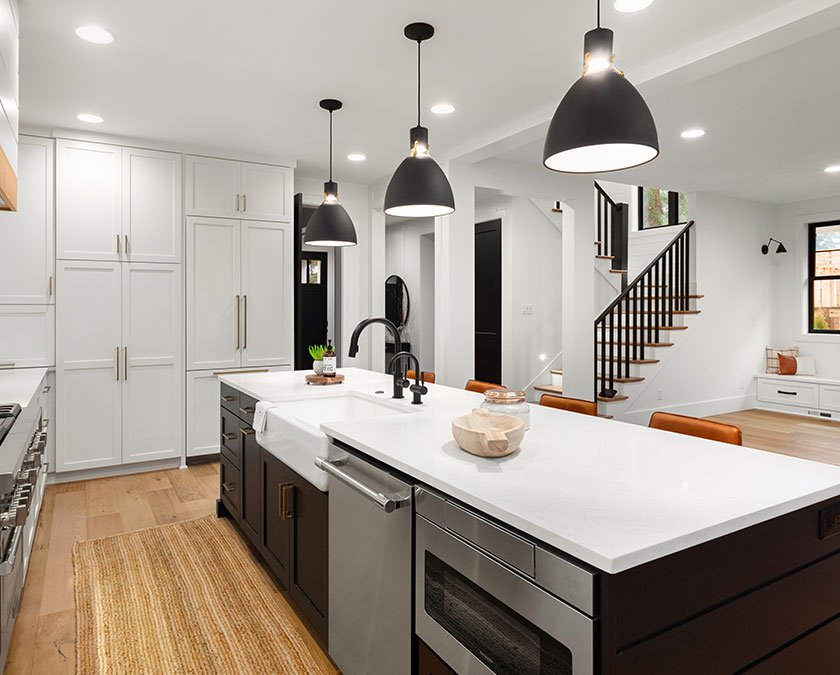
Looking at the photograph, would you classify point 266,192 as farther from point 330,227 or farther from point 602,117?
point 602,117

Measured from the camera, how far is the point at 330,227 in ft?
11.3

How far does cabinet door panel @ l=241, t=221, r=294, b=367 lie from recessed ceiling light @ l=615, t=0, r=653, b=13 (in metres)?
3.27

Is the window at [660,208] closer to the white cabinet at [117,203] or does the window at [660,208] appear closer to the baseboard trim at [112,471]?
the white cabinet at [117,203]

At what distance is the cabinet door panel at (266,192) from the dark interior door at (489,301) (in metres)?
2.49

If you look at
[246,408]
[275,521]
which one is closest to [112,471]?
[246,408]

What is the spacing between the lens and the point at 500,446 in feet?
4.88

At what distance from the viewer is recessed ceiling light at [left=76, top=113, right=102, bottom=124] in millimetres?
3834

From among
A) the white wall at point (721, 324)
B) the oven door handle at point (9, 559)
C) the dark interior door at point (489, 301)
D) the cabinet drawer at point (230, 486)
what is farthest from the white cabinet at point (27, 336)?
the white wall at point (721, 324)

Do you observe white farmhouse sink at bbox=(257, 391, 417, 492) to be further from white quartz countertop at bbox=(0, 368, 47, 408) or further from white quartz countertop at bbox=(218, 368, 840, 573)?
white quartz countertop at bbox=(0, 368, 47, 408)

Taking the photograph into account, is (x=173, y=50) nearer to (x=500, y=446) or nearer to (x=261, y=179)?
(x=261, y=179)

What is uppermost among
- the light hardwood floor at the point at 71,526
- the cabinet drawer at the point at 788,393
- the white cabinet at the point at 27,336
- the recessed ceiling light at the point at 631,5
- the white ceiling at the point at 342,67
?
the white ceiling at the point at 342,67

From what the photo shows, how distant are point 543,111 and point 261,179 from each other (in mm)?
2447

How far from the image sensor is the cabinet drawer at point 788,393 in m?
6.84

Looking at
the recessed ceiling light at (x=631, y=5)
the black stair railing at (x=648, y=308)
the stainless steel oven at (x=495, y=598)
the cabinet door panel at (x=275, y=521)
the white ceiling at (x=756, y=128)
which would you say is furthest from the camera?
the black stair railing at (x=648, y=308)
